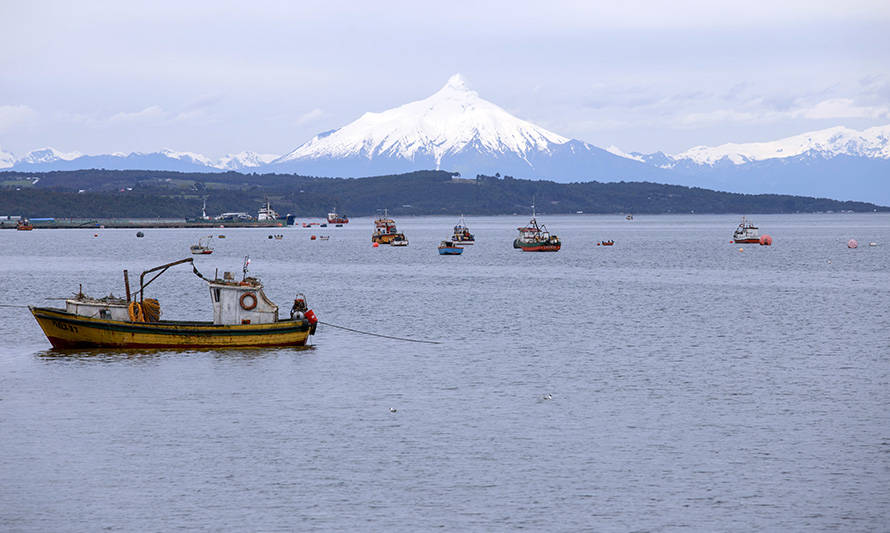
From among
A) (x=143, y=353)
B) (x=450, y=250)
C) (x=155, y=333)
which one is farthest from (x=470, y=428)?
(x=450, y=250)

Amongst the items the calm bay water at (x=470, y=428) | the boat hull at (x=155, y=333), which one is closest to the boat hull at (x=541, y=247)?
the calm bay water at (x=470, y=428)

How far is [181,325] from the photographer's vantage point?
61.4m

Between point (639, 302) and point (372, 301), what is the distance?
2473 centimetres

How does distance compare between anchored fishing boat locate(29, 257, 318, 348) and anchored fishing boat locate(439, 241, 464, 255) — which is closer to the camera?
anchored fishing boat locate(29, 257, 318, 348)

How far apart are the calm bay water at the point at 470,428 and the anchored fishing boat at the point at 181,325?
3.14ft

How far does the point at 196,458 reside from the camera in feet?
123

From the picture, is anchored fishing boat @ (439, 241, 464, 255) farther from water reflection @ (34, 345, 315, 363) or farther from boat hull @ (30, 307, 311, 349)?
boat hull @ (30, 307, 311, 349)

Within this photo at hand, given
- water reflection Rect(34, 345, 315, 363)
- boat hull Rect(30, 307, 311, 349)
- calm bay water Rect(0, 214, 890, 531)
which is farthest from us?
boat hull Rect(30, 307, 311, 349)

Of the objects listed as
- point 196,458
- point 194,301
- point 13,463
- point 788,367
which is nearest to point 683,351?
point 788,367

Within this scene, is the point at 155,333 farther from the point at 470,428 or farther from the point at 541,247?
the point at 541,247

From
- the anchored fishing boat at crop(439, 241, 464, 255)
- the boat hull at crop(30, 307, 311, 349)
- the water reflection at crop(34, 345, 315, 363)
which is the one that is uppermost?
the boat hull at crop(30, 307, 311, 349)

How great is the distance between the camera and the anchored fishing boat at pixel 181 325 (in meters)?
61.0

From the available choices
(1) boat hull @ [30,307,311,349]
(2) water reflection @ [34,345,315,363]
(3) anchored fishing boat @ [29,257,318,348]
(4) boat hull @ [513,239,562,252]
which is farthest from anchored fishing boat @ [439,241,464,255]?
(1) boat hull @ [30,307,311,349]

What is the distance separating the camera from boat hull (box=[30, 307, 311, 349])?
200 ft
